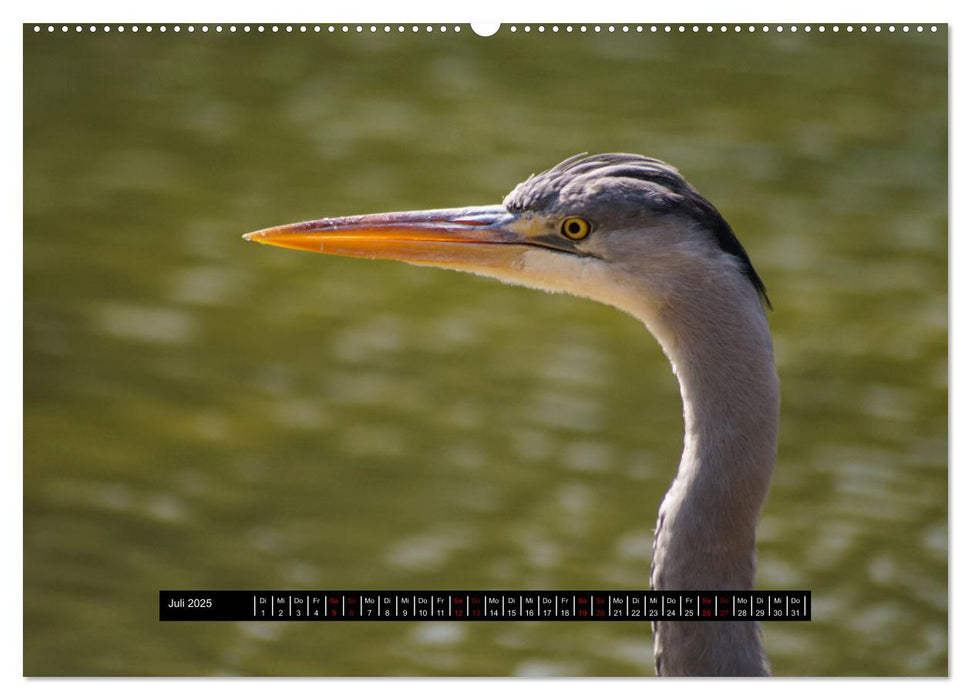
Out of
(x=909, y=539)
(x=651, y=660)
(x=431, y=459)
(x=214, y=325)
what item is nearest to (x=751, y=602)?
(x=651, y=660)

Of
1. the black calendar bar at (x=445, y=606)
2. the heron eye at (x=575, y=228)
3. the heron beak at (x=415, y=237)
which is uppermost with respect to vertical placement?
the heron beak at (x=415, y=237)

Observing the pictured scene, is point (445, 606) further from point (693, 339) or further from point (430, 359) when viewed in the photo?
point (430, 359)

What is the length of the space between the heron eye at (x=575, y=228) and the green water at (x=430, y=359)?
87cm

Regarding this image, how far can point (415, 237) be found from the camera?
3.27m

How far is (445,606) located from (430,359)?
240 centimetres

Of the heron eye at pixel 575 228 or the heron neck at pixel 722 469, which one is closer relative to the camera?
the heron neck at pixel 722 469

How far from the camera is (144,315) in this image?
564 centimetres

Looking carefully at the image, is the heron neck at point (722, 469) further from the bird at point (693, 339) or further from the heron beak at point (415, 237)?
the heron beak at point (415, 237)

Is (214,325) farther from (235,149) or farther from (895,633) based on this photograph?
(895,633)

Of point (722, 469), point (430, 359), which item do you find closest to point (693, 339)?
point (722, 469)

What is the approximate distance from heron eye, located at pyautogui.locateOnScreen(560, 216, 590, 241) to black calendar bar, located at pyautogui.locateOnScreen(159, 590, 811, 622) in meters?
0.80

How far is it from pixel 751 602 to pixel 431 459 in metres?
2.52

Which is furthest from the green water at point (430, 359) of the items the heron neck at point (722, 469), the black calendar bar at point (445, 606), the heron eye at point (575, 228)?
the heron neck at point (722, 469)

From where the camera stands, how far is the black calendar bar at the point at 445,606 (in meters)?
3.09
